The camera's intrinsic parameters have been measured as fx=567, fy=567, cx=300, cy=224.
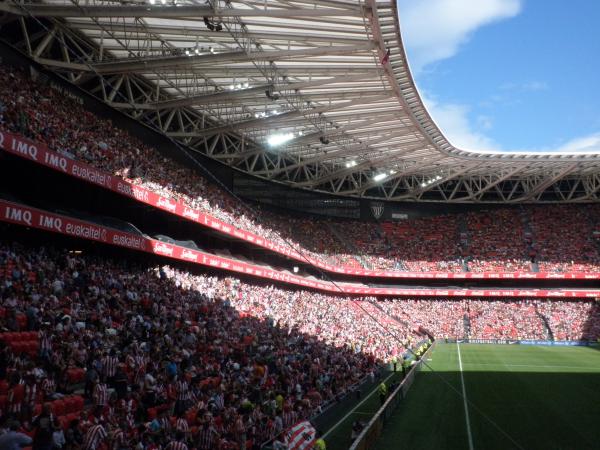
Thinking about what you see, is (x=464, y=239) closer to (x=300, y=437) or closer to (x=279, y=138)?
(x=279, y=138)


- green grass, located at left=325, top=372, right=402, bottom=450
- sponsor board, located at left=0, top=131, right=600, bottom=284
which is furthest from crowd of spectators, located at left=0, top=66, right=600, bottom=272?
green grass, located at left=325, top=372, right=402, bottom=450

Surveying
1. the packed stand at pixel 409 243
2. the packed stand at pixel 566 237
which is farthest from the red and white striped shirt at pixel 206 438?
the packed stand at pixel 566 237

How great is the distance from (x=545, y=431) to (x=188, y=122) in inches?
990

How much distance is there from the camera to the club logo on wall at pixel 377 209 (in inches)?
2196

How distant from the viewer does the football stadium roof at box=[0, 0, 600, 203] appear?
63.5 feet

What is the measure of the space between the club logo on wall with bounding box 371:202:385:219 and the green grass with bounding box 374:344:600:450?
24376mm

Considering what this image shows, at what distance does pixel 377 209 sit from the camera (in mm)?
56062

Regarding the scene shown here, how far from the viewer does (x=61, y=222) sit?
17.8 meters

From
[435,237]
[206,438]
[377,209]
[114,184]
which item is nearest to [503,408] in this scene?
[206,438]

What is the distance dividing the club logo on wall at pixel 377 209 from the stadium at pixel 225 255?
26.2 feet

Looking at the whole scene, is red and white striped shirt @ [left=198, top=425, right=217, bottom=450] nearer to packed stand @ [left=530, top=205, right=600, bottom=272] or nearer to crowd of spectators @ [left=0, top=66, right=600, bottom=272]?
crowd of spectators @ [left=0, top=66, right=600, bottom=272]

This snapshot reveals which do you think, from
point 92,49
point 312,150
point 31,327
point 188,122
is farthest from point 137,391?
point 312,150

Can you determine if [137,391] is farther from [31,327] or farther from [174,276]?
[174,276]

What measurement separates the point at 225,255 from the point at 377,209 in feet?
86.6
